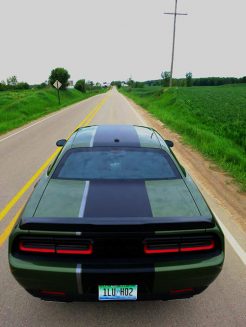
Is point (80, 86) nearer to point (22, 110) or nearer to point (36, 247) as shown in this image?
point (22, 110)

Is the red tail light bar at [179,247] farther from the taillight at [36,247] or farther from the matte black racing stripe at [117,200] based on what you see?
the taillight at [36,247]

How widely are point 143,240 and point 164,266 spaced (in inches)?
10.9

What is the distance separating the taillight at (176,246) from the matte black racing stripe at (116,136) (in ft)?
5.65

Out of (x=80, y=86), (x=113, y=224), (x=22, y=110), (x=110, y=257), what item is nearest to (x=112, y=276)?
(x=110, y=257)

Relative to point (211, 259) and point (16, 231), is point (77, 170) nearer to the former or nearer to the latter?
point (16, 231)

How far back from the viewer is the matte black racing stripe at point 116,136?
4.27 m

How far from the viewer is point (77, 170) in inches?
152

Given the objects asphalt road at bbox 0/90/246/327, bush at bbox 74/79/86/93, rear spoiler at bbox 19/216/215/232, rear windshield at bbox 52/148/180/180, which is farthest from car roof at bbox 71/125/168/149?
bush at bbox 74/79/86/93

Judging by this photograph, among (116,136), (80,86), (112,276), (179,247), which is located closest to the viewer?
(112,276)

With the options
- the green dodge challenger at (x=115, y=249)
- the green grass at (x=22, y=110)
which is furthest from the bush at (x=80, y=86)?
the green dodge challenger at (x=115, y=249)

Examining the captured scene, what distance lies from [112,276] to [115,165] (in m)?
1.50

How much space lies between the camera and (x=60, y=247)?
2.75 metres

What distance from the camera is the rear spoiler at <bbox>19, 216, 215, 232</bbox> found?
270cm

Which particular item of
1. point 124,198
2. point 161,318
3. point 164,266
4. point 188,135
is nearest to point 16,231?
point 124,198
